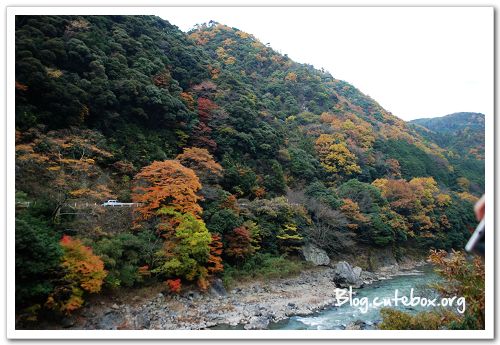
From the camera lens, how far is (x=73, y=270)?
9.38m

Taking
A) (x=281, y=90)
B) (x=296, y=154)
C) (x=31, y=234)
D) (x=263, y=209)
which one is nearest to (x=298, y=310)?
(x=263, y=209)

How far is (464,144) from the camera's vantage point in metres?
44.6

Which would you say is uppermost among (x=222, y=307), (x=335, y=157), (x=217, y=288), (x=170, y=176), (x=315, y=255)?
(x=335, y=157)

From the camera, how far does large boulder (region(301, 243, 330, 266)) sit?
60.4 feet

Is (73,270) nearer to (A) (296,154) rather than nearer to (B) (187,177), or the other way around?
(B) (187,177)

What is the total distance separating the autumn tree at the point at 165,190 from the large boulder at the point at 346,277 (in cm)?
745

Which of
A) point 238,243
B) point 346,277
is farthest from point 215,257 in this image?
point 346,277

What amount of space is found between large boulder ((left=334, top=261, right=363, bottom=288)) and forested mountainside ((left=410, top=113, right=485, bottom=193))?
14090 millimetres

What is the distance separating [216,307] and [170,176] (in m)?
4.99

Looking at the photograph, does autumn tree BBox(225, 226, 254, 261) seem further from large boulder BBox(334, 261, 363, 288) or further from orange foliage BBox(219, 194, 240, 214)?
large boulder BBox(334, 261, 363, 288)

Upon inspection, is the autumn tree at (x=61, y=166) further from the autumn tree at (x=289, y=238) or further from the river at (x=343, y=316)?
the autumn tree at (x=289, y=238)

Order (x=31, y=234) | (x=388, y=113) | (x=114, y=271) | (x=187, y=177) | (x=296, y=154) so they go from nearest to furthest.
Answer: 1. (x=31, y=234)
2. (x=114, y=271)
3. (x=187, y=177)
4. (x=296, y=154)
5. (x=388, y=113)

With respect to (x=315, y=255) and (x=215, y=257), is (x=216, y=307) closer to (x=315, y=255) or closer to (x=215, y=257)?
(x=215, y=257)

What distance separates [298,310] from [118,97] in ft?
40.7
